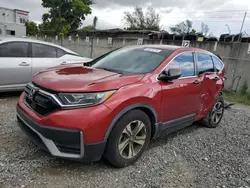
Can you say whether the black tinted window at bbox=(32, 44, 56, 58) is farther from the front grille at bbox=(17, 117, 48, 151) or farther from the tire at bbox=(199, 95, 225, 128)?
the tire at bbox=(199, 95, 225, 128)

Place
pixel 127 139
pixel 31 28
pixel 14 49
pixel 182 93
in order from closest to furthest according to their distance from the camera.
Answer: pixel 127 139 → pixel 182 93 → pixel 14 49 → pixel 31 28

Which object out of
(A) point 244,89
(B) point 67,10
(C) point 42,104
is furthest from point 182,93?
(B) point 67,10

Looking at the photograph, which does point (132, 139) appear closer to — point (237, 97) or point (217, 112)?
point (217, 112)

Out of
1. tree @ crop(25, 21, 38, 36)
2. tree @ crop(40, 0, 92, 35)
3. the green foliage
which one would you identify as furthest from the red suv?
tree @ crop(25, 21, 38, 36)

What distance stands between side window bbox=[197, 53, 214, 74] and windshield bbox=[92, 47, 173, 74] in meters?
0.78

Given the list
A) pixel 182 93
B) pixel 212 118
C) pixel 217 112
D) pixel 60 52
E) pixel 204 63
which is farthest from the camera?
pixel 60 52

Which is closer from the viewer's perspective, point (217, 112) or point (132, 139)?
point (132, 139)

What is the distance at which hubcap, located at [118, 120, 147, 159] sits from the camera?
2645 millimetres

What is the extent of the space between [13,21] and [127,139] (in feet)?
167

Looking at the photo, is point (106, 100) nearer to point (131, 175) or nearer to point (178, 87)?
point (131, 175)

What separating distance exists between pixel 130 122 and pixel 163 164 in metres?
0.83

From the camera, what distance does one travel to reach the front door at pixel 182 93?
3.08 meters

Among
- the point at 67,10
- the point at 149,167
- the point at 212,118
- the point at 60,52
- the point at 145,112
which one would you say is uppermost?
the point at 67,10

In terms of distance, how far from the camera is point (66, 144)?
2.33m
